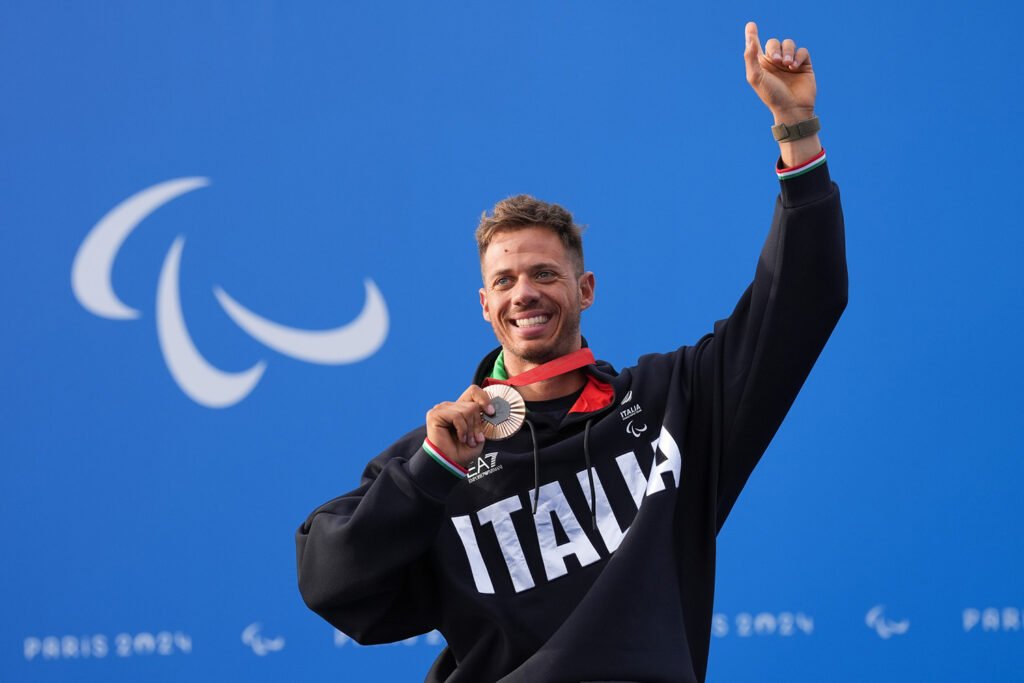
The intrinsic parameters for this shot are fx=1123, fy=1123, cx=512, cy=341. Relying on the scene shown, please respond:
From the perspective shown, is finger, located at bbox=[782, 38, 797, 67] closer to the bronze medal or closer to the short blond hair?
the short blond hair

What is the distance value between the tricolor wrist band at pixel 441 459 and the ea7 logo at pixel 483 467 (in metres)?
0.16

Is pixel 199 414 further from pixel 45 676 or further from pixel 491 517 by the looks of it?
pixel 491 517

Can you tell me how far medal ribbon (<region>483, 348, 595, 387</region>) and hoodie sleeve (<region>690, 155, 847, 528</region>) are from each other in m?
0.16

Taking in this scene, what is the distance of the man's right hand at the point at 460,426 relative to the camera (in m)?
1.41

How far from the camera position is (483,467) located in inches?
62.9

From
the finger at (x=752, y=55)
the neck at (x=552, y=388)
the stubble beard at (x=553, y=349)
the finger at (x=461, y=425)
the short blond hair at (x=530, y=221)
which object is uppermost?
the short blond hair at (x=530, y=221)

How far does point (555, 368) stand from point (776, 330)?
0.32 meters

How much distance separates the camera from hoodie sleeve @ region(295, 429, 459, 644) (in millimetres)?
1434

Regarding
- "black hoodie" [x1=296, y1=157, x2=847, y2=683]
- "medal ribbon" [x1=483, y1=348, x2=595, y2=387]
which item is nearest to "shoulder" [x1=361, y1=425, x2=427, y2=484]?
"black hoodie" [x1=296, y1=157, x2=847, y2=683]

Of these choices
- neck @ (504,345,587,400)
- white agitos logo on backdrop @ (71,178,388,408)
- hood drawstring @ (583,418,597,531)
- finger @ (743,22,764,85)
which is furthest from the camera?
white agitos logo on backdrop @ (71,178,388,408)

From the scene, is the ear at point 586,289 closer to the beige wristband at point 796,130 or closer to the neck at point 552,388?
the neck at point 552,388

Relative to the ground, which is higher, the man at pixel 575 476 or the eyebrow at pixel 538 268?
the eyebrow at pixel 538 268

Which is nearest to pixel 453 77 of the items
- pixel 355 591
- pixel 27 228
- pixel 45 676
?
pixel 27 228

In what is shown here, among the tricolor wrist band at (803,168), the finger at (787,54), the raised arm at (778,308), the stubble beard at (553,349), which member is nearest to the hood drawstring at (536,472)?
the stubble beard at (553,349)
